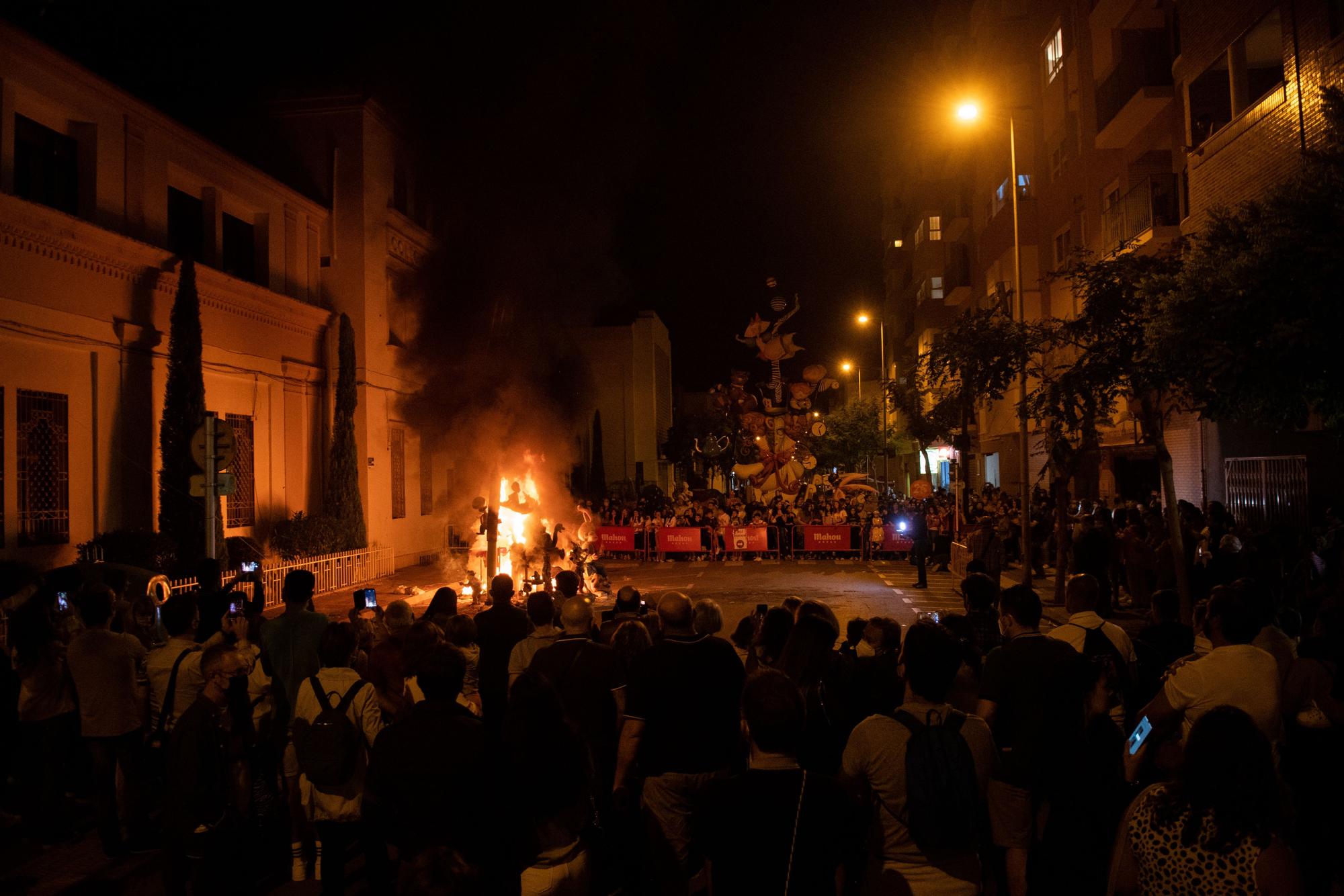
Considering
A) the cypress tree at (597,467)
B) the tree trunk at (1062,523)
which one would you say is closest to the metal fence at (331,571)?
the tree trunk at (1062,523)

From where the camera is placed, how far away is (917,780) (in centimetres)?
320

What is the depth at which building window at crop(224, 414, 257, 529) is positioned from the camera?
1909 cm

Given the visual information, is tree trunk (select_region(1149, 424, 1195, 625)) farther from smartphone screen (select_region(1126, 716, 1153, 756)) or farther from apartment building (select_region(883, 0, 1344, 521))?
smartphone screen (select_region(1126, 716, 1153, 756))

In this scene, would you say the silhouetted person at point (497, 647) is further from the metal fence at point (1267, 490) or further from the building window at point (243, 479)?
the building window at point (243, 479)

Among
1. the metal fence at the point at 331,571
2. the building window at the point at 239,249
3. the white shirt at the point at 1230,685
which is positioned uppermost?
the building window at the point at 239,249

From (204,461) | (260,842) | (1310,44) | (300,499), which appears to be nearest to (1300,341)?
(1310,44)

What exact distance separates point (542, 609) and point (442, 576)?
56.6 feet

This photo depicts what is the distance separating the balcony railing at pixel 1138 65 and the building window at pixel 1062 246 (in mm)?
4580

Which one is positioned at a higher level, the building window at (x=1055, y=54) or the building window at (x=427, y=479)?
the building window at (x=1055, y=54)

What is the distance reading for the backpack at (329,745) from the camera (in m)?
4.29

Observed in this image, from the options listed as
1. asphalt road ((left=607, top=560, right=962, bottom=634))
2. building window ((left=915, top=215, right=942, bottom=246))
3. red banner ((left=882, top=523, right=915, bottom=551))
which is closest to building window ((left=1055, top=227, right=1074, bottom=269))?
red banner ((left=882, top=523, right=915, bottom=551))

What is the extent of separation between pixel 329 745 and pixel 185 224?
699 inches

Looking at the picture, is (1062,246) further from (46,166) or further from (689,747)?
(689,747)

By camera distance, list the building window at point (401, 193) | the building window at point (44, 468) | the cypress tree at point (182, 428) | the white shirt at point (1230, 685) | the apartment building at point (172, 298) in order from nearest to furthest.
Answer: the white shirt at point (1230, 685)
the building window at point (44, 468)
the apartment building at point (172, 298)
the cypress tree at point (182, 428)
the building window at point (401, 193)
